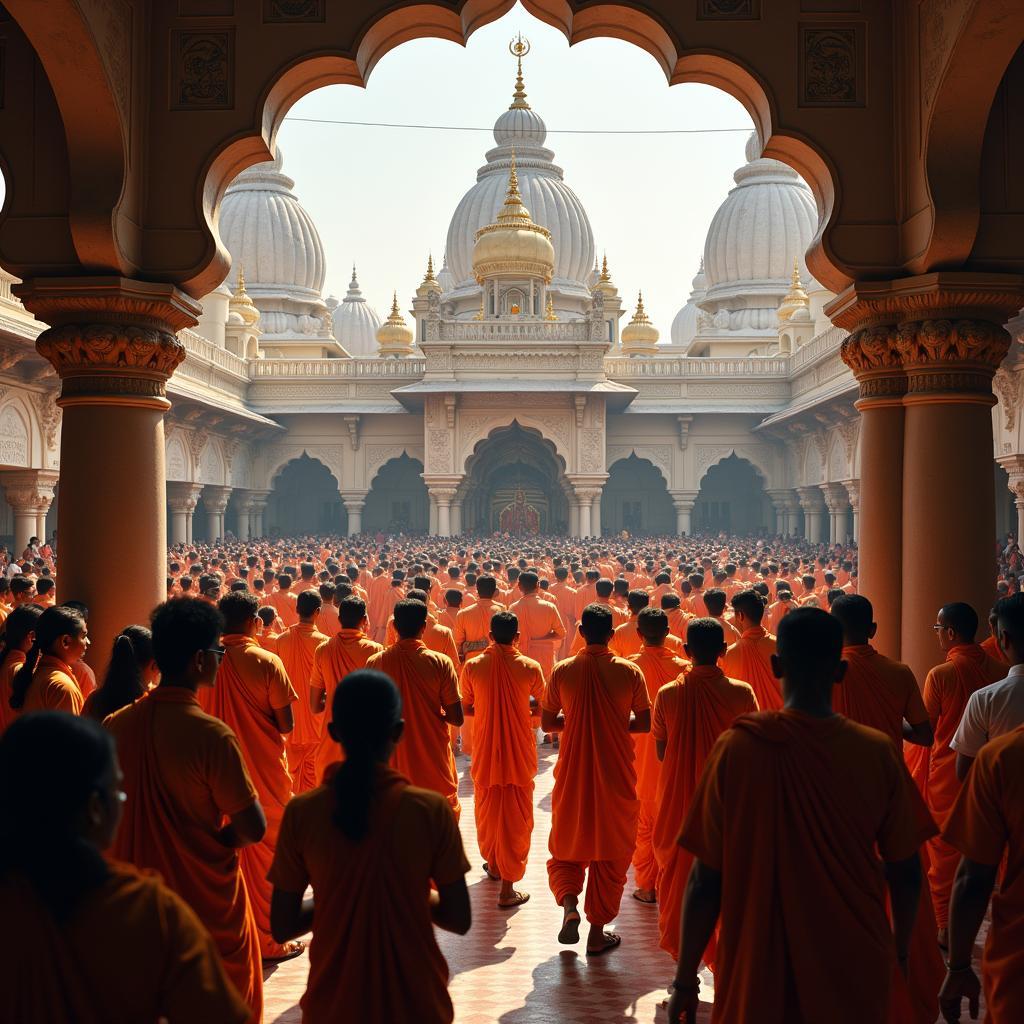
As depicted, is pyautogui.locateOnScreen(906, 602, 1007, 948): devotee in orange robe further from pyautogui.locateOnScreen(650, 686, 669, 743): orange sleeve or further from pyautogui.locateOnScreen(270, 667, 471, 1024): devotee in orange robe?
pyautogui.locateOnScreen(270, 667, 471, 1024): devotee in orange robe

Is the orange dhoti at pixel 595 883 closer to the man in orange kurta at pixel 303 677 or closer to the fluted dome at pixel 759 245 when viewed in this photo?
the man in orange kurta at pixel 303 677

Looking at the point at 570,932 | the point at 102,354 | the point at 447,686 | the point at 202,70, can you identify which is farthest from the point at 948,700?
the point at 202,70

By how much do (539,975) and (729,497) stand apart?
2811 cm

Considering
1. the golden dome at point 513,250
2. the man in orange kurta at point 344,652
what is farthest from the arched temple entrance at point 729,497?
the man in orange kurta at point 344,652

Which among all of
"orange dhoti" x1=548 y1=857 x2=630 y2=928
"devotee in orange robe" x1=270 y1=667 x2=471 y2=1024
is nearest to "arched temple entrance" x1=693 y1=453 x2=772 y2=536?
"orange dhoti" x1=548 y1=857 x2=630 y2=928

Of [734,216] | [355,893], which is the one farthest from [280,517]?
[355,893]

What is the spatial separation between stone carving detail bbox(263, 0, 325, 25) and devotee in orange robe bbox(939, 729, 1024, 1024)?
463cm

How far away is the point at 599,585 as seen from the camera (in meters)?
8.98

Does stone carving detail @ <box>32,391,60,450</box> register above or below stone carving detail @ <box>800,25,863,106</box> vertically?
below

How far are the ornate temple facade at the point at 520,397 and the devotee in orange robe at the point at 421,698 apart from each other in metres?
13.8

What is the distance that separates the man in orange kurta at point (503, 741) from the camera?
5141mm

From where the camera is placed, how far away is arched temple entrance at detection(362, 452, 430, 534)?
31.2 metres

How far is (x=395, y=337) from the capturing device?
3528 centimetres

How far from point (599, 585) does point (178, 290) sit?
15.4 ft
